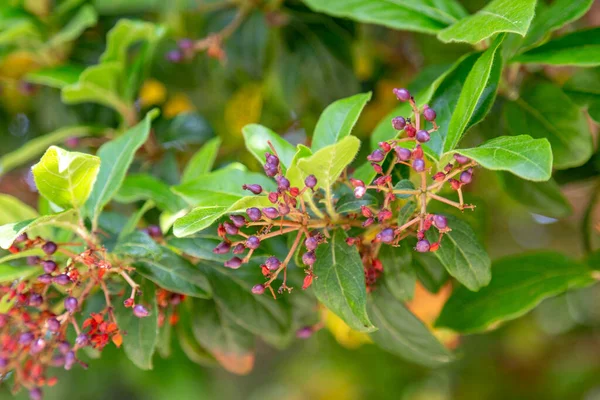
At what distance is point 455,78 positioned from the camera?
2.72 feet

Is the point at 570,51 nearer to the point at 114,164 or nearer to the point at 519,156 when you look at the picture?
the point at 519,156

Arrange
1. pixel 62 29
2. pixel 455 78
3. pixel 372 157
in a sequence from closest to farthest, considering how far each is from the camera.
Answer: pixel 372 157 → pixel 455 78 → pixel 62 29

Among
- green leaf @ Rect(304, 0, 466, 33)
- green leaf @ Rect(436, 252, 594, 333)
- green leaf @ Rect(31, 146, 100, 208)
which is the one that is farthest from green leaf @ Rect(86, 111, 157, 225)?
green leaf @ Rect(436, 252, 594, 333)

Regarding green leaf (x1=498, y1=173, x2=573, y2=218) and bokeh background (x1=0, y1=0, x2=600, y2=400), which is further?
bokeh background (x1=0, y1=0, x2=600, y2=400)

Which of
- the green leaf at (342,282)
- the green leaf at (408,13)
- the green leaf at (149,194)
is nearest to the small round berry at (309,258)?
the green leaf at (342,282)

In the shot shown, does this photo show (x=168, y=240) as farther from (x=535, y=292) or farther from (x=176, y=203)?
(x=535, y=292)

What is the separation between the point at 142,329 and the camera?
789 mm

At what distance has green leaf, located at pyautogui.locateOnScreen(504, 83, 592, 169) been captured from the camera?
0.88 m

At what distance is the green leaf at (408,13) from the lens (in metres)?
0.86

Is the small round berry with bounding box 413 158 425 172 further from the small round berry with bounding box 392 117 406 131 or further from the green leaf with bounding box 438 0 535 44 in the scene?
the green leaf with bounding box 438 0 535 44

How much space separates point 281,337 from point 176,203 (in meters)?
0.26

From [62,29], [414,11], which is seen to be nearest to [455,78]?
[414,11]

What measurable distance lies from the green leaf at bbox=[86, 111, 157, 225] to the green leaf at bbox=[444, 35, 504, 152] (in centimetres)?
40

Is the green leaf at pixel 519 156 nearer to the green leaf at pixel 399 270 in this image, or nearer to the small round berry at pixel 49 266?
the green leaf at pixel 399 270
